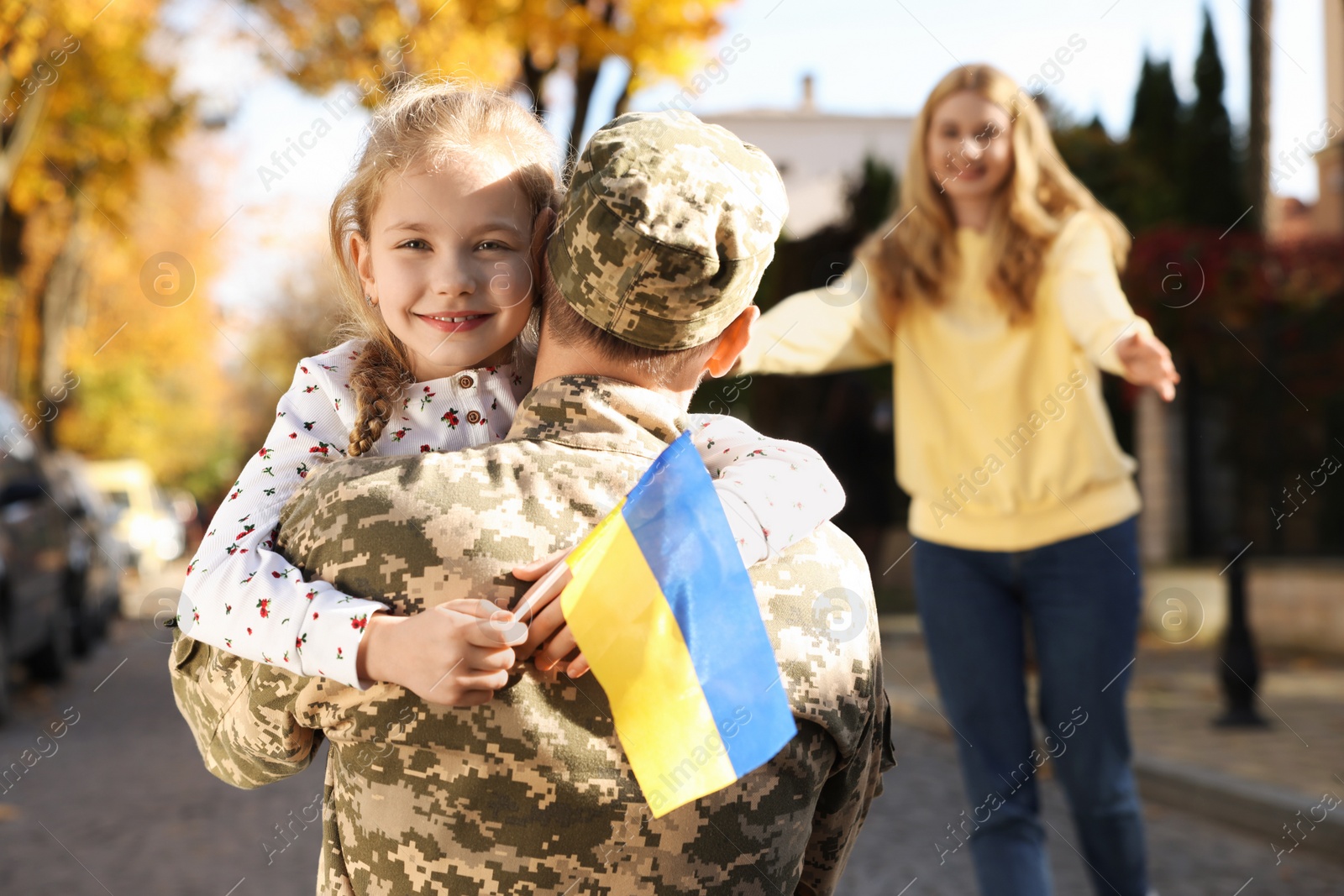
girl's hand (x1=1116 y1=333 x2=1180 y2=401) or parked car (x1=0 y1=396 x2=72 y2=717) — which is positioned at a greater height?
girl's hand (x1=1116 y1=333 x2=1180 y2=401)

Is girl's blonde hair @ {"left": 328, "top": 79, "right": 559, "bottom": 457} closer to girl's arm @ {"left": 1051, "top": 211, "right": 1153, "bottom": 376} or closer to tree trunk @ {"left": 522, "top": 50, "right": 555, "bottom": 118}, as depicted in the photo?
girl's arm @ {"left": 1051, "top": 211, "right": 1153, "bottom": 376}

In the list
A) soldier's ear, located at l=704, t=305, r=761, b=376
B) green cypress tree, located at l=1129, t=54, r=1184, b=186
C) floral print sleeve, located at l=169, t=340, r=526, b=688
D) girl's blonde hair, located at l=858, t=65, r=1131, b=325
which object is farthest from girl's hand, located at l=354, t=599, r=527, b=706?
green cypress tree, located at l=1129, t=54, r=1184, b=186

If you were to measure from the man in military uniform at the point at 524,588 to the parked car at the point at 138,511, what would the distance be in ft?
83.6

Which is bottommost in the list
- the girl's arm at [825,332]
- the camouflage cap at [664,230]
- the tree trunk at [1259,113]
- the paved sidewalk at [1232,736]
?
the paved sidewalk at [1232,736]

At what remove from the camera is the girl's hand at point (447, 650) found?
130 cm

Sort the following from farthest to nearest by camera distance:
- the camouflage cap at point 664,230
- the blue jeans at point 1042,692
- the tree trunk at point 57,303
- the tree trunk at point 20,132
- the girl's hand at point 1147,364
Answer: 1. the tree trunk at point 57,303
2. the tree trunk at point 20,132
3. the blue jeans at point 1042,692
4. the girl's hand at point 1147,364
5. the camouflage cap at point 664,230

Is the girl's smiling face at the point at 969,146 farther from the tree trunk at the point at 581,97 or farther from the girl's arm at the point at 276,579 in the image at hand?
the tree trunk at the point at 581,97

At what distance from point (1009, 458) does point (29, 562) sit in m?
7.65

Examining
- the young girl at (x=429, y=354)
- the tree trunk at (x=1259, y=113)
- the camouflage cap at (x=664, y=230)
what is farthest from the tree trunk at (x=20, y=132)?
the camouflage cap at (x=664, y=230)

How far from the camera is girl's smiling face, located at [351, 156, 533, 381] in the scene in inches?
67.6

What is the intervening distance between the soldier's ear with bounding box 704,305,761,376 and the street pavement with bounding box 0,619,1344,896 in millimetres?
3138

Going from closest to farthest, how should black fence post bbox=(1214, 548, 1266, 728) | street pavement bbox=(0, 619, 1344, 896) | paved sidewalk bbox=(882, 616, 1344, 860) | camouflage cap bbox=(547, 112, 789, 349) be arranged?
camouflage cap bbox=(547, 112, 789, 349) → street pavement bbox=(0, 619, 1344, 896) → paved sidewalk bbox=(882, 616, 1344, 860) → black fence post bbox=(1214, 548, 1266, 728)

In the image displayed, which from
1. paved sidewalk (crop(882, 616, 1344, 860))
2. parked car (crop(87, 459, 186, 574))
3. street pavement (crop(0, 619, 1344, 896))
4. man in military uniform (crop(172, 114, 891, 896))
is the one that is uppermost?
man in military uniform (crop(172, 114, 891, 896))

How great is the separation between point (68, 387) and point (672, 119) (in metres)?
23.0
